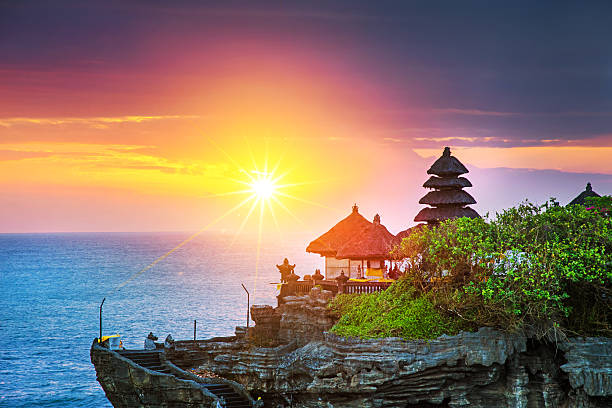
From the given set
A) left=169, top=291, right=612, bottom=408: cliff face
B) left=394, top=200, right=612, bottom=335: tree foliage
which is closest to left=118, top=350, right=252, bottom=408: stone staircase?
left=169, top=291, right=612, bottom=408: cliff face

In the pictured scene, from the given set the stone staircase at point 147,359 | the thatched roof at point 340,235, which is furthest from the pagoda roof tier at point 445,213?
the stone staircase at point 147,359

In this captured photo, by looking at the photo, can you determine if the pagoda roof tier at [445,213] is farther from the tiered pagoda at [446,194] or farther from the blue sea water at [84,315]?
the blue sea water at [84,315]

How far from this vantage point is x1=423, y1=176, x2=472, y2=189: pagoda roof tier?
45.1 m

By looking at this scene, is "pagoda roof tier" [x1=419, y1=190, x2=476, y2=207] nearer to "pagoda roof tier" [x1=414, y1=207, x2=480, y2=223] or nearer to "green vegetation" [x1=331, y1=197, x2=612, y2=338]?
"pagoda roof tier" [x1=414, y1=207, x2=480, y2=223]

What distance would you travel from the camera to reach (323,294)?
4181 centimetres

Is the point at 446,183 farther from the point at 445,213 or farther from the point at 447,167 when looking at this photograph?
the point at 445,213

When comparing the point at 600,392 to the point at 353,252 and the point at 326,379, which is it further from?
the point at 353,252

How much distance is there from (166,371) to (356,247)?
15983mm

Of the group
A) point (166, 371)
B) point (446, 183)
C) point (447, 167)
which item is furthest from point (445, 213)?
point (166, 371)

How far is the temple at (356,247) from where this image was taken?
46.0 meters

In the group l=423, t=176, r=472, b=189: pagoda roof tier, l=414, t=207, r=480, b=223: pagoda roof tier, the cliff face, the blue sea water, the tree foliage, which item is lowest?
the blue sea water

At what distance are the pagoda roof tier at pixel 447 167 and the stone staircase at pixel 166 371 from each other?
67.5 ft

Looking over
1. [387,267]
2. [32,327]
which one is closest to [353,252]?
[387,267]

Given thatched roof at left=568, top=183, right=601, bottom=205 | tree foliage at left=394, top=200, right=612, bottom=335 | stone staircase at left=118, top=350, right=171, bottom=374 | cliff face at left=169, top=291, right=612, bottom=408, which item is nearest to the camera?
cliff face at left=169, top=291, right=612, bottom=408
